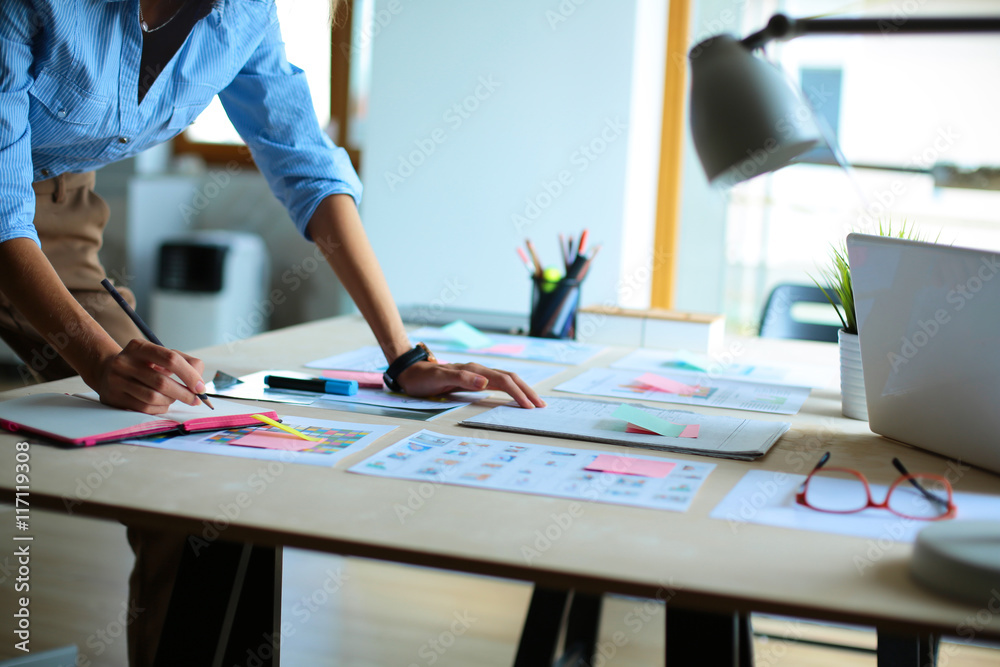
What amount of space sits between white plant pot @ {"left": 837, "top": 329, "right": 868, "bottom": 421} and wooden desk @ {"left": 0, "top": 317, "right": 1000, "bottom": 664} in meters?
0.24

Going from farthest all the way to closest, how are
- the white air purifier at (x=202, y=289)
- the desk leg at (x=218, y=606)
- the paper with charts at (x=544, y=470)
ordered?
the white air purifier at (x=202, y=289)
the desk leg at (x=218, y=606)
the paper with charts at (x=544, y=470)

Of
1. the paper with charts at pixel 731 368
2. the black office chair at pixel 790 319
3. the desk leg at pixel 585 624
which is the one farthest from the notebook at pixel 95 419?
the black office chair at pixel 790 319

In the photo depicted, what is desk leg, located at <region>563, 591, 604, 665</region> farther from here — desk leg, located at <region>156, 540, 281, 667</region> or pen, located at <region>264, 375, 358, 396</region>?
desk leg, located at <region>156, 540, 281, 667</region>

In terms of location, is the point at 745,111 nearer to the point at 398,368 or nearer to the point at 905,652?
the point at 398,368

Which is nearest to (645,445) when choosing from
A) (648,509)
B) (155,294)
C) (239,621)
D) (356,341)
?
(648,509)

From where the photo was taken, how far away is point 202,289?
379 centimetres

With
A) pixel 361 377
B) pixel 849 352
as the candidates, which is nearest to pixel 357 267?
pixel 361 377

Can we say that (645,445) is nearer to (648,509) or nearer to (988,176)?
(648,509)

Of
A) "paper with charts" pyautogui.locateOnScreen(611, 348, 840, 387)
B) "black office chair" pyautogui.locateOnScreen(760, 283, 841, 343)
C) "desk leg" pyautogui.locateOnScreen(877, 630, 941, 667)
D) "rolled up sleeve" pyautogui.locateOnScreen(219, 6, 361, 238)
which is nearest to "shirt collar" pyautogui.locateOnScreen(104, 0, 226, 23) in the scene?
"rolled up sleeve" pyautogui.locateOnScreen(219, 6, 361, 238)

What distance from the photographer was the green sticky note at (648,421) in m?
1.03

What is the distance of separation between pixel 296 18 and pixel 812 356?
10.3 feet

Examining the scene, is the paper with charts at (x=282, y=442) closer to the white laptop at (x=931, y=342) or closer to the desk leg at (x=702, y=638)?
the desk leg at (x=702, y=638)

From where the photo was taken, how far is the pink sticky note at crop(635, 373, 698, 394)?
4.34ft

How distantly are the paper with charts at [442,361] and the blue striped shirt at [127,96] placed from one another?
25 centimetres
